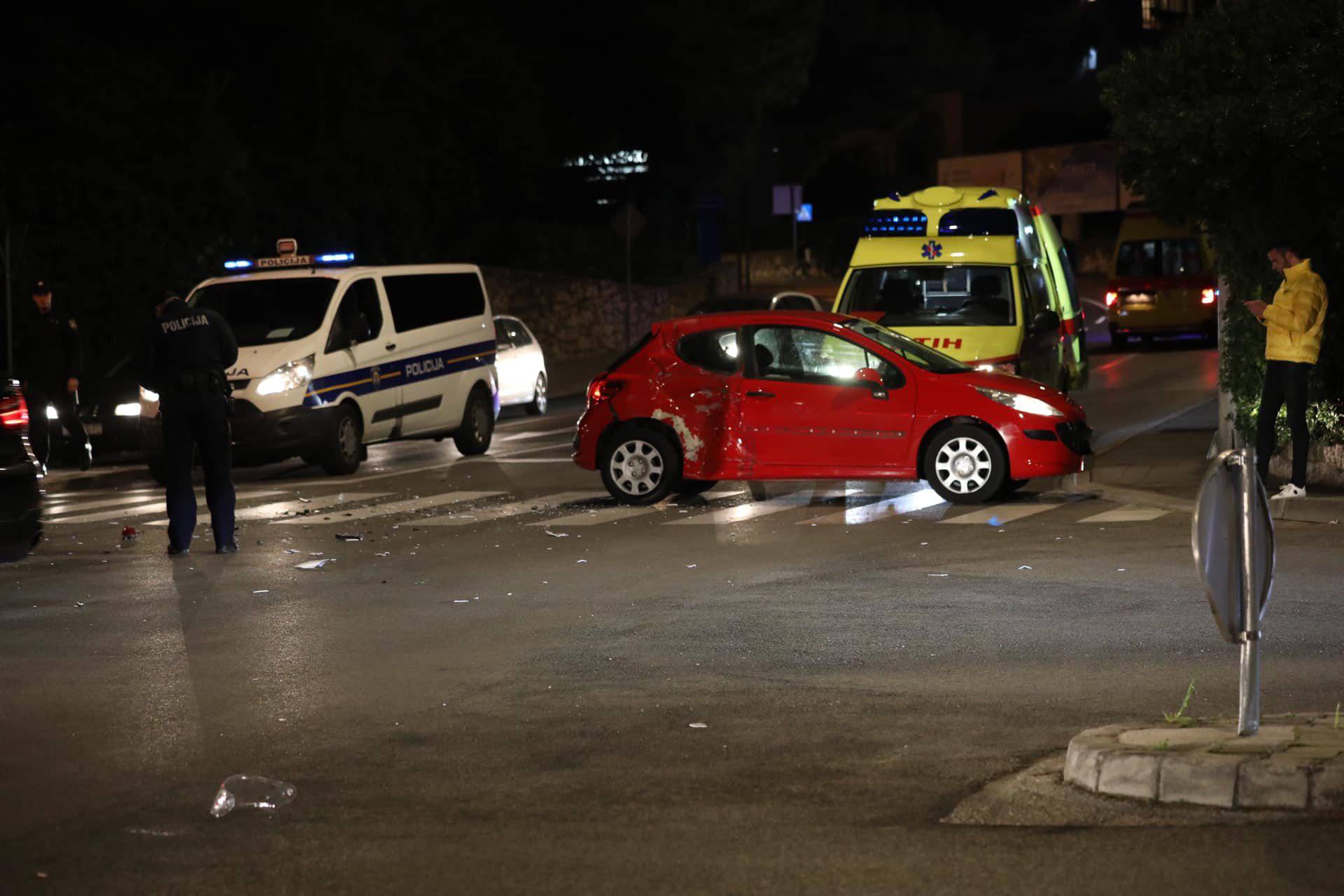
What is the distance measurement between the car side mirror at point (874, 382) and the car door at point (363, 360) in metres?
5.89

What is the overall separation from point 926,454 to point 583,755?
8411mm

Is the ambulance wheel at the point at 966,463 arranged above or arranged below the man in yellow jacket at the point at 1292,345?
below

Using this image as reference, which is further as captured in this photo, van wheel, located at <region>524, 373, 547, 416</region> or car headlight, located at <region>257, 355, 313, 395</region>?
van wheel, located at <region>524, 373, 547, 416</region>

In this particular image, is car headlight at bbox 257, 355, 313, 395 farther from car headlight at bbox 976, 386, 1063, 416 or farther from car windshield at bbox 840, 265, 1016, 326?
car headlight at bbox 976, 386, 1063, 416

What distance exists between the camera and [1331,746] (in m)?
6.27

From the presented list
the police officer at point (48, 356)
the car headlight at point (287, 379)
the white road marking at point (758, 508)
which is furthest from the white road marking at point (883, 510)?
the police officer at point (48, 356)

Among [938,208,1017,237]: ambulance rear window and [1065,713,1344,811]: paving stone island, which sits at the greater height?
[938,208,1017,237]: ambulance rear window

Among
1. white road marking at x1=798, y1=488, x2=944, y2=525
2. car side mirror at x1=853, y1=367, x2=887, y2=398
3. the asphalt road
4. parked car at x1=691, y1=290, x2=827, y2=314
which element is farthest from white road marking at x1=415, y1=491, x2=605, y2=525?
parked car at x1=691, y1=290, x2=827, y2=314

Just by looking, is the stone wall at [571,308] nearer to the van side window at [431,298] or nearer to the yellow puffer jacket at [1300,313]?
the van side window at [431,298]

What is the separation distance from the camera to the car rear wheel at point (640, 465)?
51.7 feet

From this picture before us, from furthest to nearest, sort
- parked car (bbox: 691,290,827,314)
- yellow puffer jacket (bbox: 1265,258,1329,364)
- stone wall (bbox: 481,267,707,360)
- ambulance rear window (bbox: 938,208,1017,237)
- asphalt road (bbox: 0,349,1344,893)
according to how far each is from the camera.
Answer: stone wall (bbox: 481,267,707,360) → parked car (bbox: 691,290,827,314) → ambulance rear window (bbox: 938,208,1017,237) → yellow puffer jacket (bbox: 1265,258,1329,364) → asphalt road (bbox: 0,349,1344,893)

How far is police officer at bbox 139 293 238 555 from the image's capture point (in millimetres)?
13141

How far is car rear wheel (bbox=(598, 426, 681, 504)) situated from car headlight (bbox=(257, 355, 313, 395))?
407 cm

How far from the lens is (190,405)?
13.1m
